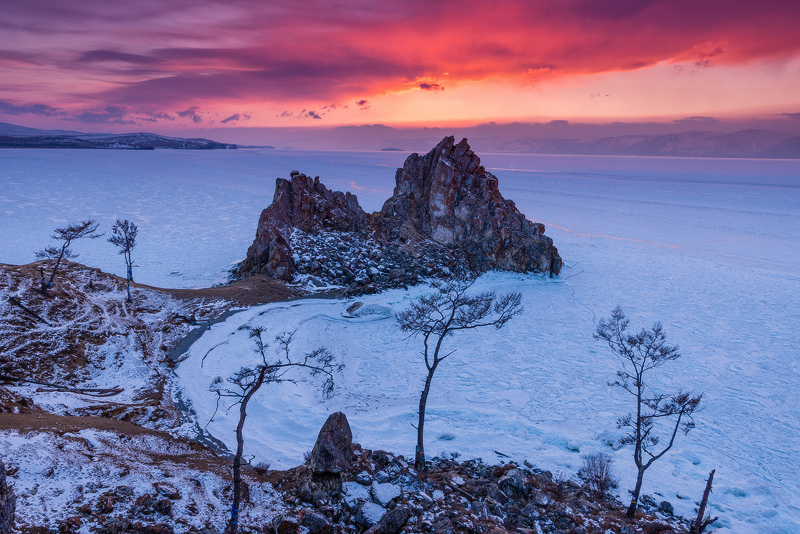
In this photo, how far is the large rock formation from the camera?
43.0 m

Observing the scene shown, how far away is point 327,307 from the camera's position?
36844 mm

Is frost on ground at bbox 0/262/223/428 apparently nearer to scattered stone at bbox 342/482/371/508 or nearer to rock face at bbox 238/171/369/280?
rock face at bbox 238/171/369/280

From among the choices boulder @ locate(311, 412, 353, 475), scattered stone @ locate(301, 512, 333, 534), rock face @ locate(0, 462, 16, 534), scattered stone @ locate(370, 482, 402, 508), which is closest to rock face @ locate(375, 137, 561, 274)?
boulder @ locate(311, 412, 353, 475)

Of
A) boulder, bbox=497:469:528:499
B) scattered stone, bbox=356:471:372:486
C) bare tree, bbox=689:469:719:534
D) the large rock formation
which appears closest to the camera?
bare tree, bbox=689:469:719:534

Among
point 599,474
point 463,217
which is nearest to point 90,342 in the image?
point 599,474

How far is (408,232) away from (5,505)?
4393 cm

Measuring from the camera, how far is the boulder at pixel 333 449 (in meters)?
14.6

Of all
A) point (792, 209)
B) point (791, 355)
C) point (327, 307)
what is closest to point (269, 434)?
point (327, 307)

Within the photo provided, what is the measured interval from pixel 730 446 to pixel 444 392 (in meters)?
14.5

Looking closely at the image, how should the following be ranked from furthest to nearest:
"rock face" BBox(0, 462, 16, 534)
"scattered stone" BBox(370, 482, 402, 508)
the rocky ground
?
"scattered stone" BBox(370, 482, 402, 508), the rocky ground, "rock face" BBox(0, 462, 16, 534)

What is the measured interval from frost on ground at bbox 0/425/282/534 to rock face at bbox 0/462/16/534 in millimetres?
2201

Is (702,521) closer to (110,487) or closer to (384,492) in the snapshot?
(384,492)

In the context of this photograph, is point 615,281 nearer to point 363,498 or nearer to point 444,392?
point 444,392

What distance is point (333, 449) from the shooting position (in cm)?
1481
